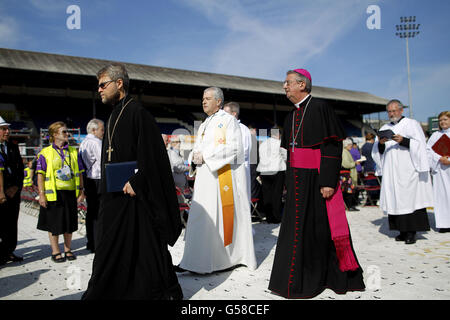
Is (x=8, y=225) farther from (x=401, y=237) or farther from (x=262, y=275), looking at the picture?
(x=401, y=237)

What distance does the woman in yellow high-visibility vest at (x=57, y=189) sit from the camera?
4457 millimetres

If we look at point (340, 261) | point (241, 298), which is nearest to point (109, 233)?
point (241, 298)

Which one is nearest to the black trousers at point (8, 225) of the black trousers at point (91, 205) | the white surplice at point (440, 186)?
the black trousers at point (91, 205)

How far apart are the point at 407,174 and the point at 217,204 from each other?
3129 mm

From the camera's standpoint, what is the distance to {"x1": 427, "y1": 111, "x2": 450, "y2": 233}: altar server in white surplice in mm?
5695

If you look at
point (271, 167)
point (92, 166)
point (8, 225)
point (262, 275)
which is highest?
point (92, 166)

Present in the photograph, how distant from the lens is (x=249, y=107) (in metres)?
25.8

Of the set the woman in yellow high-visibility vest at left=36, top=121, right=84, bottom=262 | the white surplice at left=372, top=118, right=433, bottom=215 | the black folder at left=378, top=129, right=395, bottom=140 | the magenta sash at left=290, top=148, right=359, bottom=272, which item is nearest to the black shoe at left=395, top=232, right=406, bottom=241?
the white surplice at left=372, top=118, right=433, bottom=215

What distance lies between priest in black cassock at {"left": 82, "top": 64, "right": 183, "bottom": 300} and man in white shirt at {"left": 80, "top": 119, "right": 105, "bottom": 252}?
225cm

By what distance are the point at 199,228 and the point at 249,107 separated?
2260cm

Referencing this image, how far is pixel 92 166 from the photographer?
15.9ft

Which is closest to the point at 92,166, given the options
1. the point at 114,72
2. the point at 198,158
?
the point at 198,158

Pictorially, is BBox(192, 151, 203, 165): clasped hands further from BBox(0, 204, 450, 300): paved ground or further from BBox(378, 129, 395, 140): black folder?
BBox(378, 129, 395, 140): black folder

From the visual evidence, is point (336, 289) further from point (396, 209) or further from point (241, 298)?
point (396, 209)
